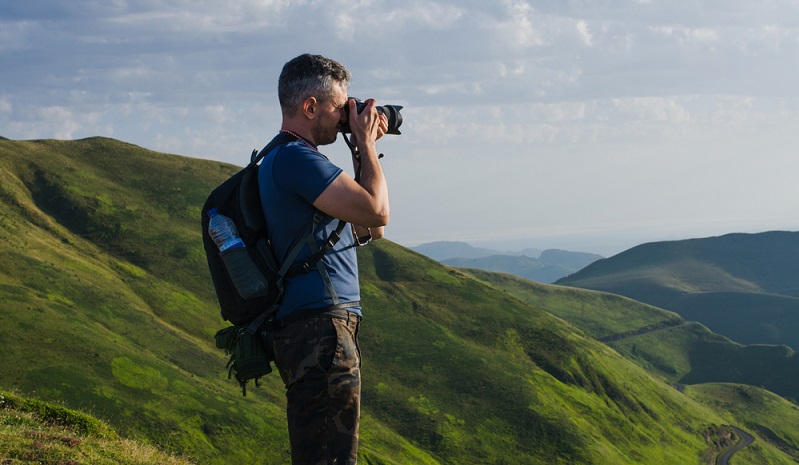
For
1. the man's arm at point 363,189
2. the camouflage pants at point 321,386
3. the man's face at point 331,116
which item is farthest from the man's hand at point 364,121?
the camouflage pants at point 321,386

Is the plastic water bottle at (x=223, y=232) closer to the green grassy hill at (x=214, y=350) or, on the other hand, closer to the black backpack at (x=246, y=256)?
the black backpack at (x=246, y=256)

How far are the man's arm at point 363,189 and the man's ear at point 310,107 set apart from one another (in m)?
0.39

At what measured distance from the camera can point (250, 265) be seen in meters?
7.24

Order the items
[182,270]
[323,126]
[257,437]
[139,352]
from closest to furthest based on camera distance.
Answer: [323,126], [257,437], [139,352], [182,270]

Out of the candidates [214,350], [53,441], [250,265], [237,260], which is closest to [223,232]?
[237,260]

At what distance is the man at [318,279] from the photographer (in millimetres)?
7113

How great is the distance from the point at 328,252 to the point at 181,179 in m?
158

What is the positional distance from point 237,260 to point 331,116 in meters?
1.84

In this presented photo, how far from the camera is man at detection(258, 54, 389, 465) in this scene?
23.3 feet

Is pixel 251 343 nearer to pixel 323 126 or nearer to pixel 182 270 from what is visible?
pixel 323 126

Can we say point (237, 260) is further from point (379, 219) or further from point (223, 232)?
point (379, 219)

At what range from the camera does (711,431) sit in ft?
505

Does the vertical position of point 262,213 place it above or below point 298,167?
below

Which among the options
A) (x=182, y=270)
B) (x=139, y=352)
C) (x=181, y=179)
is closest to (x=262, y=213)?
(x=139, y=352)
